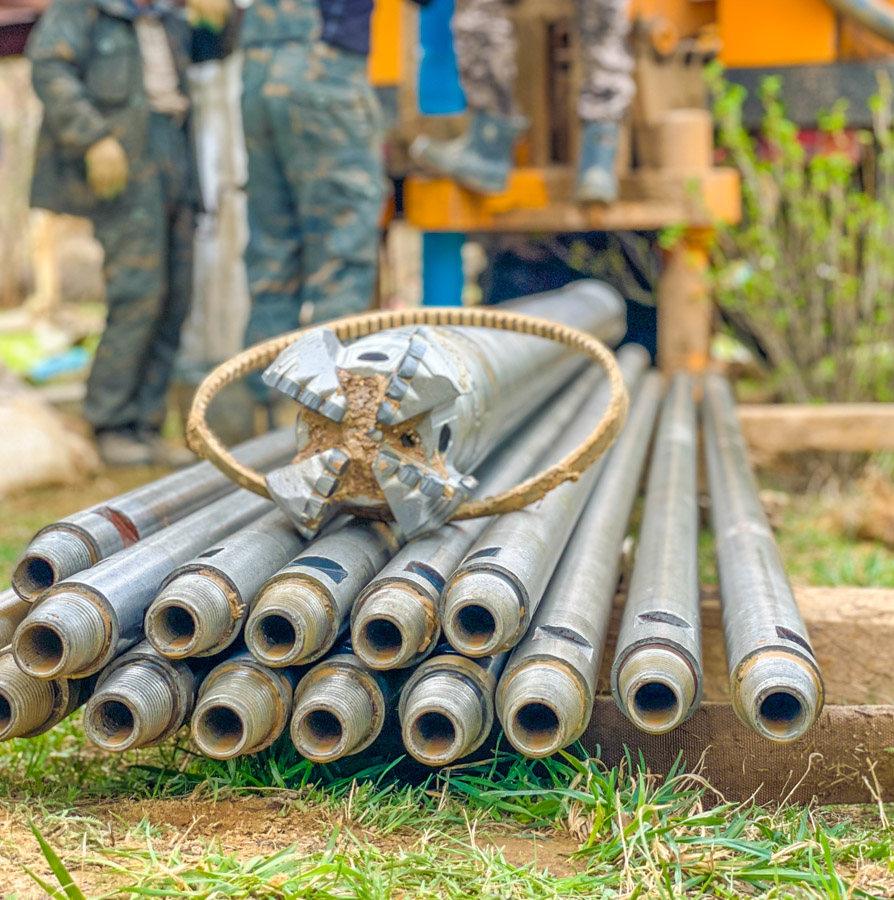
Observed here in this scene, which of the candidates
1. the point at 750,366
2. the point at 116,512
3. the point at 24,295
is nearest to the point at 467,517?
the point at 116,512

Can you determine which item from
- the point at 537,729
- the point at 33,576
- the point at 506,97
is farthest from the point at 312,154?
the point at 537,729

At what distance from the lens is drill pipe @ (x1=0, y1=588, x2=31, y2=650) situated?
2.12 m

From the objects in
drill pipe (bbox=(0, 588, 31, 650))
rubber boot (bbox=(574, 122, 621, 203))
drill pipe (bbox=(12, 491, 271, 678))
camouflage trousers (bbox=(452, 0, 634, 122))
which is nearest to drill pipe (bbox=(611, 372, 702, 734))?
drill pipe (bbox=(12, 491, 271, 678))

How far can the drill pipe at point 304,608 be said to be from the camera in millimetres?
1878

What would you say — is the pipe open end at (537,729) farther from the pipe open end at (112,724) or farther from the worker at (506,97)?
the worker at (506,97)

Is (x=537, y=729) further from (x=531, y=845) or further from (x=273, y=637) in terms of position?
(x=273, y=637)

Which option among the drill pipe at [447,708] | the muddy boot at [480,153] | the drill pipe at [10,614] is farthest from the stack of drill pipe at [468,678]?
the muddy boot at [480,153]

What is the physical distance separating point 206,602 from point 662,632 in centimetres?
72

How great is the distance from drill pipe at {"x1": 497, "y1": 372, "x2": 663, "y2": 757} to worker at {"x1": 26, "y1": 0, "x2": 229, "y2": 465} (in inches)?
148

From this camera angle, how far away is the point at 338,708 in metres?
1.86

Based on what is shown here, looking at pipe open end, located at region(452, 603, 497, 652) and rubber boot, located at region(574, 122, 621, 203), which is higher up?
rubber boot, located at region(574, 122, 621, 203)

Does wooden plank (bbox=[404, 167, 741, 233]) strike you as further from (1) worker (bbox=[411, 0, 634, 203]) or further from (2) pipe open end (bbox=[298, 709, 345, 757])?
(2) pipe open end (bbox=[298, 709, 345, 757])

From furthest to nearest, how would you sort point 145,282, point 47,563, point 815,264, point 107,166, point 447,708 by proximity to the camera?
point 145,282
point 107,166
point 815,264
point 47,563
point 447,708

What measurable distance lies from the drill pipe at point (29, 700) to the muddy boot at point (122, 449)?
12.5 ft
